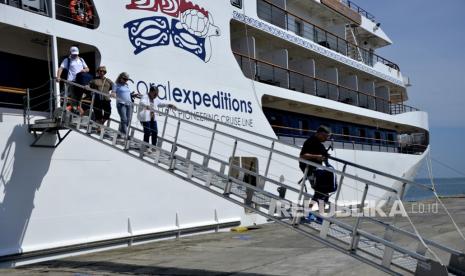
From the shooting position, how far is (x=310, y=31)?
70.0 feet

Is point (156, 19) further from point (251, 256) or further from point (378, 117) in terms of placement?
point (378, 117)

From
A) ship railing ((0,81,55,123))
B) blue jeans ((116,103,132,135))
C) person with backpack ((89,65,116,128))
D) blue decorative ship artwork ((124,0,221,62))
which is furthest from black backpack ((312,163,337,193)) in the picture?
blue decorative ship artwork ((124,0,221,62))

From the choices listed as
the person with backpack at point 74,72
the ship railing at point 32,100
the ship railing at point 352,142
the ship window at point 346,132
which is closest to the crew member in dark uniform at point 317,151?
the person with backpack at point 74,72

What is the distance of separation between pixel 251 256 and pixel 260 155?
5.74 metres

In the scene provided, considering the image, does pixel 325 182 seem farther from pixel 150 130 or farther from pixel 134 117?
pixel 134 117

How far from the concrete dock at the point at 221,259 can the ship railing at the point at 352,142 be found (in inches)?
150

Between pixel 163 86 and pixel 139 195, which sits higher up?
pixel 163 86

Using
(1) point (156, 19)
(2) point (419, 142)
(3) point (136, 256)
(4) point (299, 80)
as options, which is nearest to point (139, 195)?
(3) point (136, 256)

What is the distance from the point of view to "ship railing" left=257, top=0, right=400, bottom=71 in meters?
17.2

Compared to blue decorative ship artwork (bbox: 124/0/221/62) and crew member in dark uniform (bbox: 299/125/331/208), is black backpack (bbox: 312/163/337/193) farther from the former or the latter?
blue decorative ship artwork (bbox: 124/0/221/62)

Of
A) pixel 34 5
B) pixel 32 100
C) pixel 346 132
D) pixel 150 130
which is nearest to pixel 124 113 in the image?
pixel 150 130

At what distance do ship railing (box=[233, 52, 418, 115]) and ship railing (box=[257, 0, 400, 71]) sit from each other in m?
1.76

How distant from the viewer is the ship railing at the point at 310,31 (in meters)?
17.2

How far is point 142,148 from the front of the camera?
7.88m
